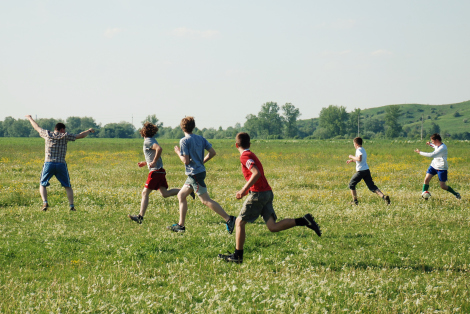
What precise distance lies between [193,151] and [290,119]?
171 m

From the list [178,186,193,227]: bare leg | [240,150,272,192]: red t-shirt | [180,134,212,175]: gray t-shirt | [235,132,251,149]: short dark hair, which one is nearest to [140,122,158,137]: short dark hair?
[180,134,212,175]: gray t-shirt

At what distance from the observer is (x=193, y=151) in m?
7.88

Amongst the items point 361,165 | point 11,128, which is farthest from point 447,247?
point 11,128

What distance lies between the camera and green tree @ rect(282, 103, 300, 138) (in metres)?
176

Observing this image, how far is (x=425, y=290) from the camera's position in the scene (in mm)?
4816

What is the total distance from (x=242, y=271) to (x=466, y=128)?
18650 centimetres

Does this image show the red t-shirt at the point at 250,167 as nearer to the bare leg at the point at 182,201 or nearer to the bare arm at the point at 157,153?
the bare leg at the point at 182,201

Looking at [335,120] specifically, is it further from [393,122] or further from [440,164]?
[440,164]

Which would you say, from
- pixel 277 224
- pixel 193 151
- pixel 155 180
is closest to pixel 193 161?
pixel 193 151

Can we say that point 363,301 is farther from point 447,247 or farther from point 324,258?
point 447,247

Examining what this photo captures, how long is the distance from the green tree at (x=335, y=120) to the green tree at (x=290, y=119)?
1331 cm

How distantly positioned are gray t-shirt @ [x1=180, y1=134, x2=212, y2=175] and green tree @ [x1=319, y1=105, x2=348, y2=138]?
167 meters

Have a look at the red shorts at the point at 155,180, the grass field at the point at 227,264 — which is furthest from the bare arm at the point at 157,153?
the grass field at the point at 227,264

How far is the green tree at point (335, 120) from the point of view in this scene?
16825cm
